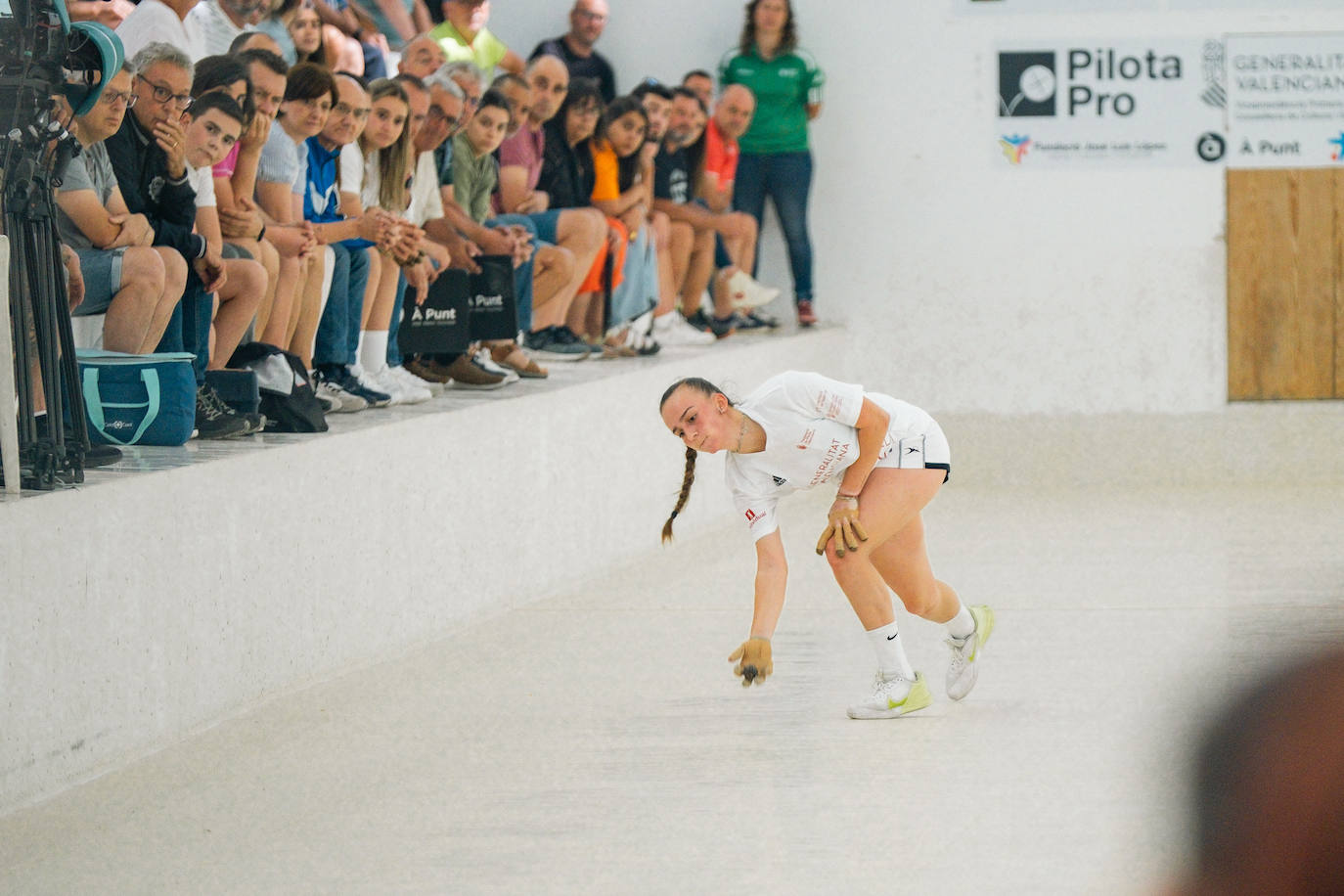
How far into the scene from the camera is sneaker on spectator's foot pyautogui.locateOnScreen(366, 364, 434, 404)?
555 cm

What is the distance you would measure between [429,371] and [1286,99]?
213 inches

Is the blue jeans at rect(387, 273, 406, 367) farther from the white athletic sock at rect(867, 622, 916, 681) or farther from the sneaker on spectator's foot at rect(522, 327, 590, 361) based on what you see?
the white athletic sock at rect(867, 622, 916, 681)

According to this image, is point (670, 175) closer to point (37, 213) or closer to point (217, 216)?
point (217, 216)

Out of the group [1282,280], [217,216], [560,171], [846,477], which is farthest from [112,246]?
[1282,280]

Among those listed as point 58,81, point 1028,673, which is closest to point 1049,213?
point 1028,673

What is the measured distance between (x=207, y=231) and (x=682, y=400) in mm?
1645

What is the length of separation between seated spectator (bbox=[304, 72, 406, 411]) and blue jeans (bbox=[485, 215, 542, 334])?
46.8 inches

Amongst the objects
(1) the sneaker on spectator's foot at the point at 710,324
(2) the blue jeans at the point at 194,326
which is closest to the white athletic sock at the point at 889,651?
(2) the blue jeans at the point at 194,326

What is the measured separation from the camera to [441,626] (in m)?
5.33

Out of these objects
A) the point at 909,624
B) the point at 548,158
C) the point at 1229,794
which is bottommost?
the point at 909,624

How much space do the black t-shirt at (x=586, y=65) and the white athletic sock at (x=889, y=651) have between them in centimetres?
515

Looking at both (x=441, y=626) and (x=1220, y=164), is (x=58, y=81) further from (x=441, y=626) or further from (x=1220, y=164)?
(x=1220, y=164)

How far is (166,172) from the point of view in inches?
175

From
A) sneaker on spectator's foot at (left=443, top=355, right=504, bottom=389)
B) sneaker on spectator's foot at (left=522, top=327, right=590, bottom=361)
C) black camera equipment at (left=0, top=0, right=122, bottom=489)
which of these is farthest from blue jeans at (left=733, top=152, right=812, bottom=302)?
black camera equipment at (left=0, top=0, right=122, bottom=489)
